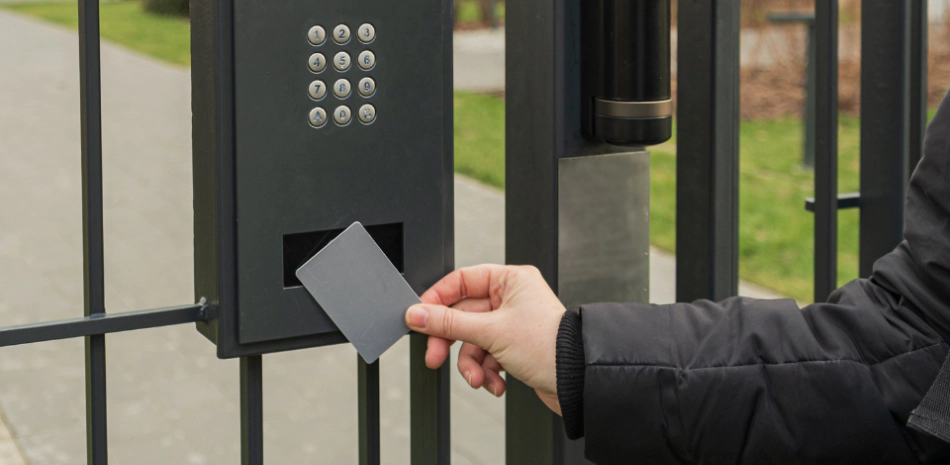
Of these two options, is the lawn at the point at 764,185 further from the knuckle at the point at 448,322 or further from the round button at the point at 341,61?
the round button at the point at 341,61

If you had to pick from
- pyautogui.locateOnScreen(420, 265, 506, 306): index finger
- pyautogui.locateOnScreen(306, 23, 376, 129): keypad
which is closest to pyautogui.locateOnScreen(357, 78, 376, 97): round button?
pyautogui.locateOnScreen(306, 23, 376, 129): keypad

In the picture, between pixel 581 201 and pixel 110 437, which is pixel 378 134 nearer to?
pixel 581 201

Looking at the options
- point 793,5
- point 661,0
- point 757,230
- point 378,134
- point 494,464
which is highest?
point 793,5

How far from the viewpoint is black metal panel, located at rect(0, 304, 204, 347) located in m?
1.26

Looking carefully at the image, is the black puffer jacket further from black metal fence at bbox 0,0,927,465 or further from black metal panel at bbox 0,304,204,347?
black metal panel at bbox 0,304,204,347

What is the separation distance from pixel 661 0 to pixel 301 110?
20.4 inches

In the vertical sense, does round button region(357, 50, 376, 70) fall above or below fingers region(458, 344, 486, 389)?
above

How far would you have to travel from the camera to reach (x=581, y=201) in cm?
153

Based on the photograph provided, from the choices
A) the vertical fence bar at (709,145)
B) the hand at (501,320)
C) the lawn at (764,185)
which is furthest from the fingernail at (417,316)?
the lawn at (764,185)

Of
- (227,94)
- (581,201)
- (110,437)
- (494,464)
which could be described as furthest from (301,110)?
(110,437)

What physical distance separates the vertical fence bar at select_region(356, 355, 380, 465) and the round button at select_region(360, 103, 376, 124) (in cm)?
33

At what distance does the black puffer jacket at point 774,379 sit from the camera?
4.32ft

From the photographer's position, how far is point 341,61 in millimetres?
1284

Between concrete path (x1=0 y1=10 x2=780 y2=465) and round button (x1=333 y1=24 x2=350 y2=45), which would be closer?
round button (x1=333 y1=24 x2=350 y2=45)
